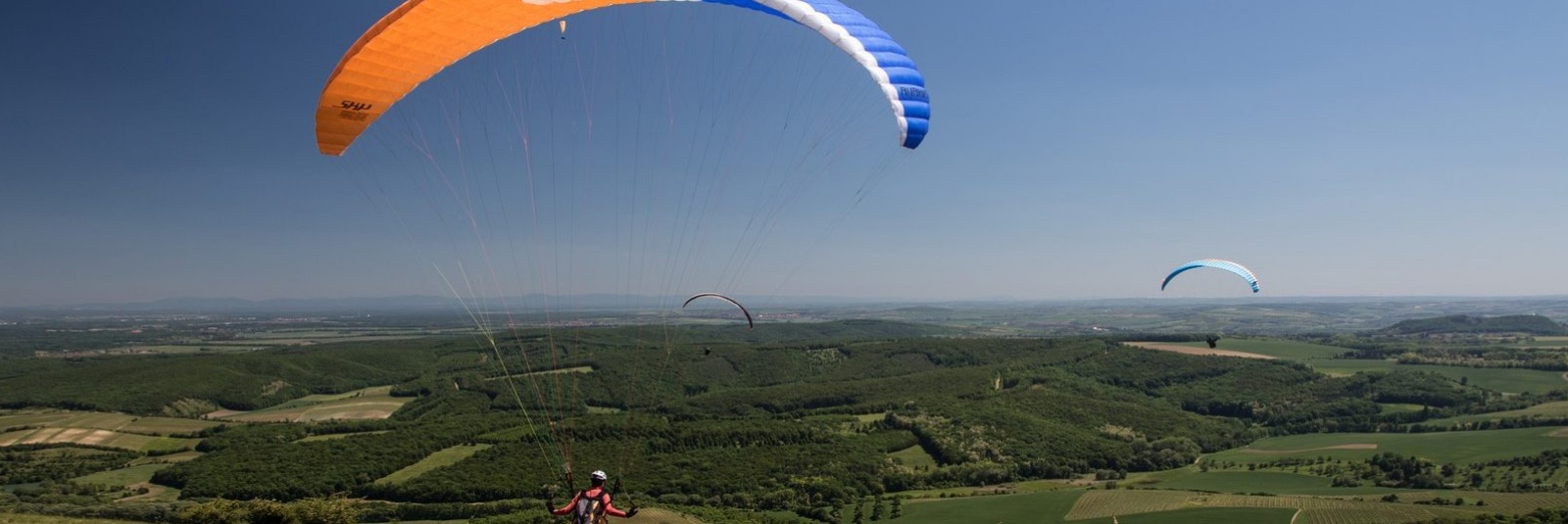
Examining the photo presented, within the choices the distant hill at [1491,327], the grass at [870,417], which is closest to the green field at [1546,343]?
the distant hill at [1491,327]

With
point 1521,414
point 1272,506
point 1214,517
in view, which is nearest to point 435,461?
point 1214,517

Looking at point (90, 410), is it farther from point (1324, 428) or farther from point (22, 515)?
point (1324, 428)

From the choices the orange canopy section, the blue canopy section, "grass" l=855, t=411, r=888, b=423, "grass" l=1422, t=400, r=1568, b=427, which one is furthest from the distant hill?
the orange canopy section

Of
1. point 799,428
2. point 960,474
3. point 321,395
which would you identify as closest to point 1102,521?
point 960,474

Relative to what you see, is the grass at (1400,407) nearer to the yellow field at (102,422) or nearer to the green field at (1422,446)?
the green field at (1422,446)

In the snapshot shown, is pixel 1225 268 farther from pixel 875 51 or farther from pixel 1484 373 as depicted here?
pixel 1484 373
